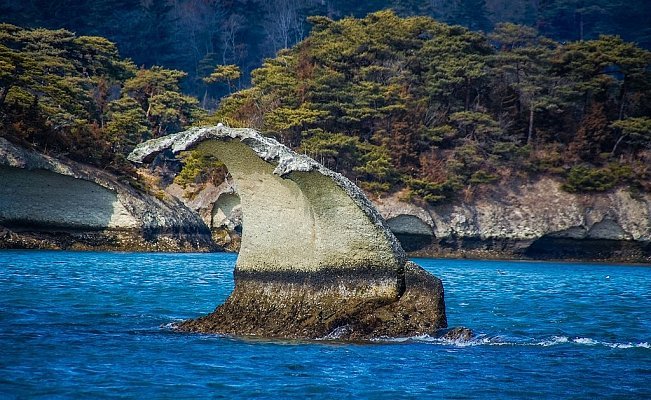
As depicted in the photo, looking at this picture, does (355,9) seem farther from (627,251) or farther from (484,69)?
(627,251)

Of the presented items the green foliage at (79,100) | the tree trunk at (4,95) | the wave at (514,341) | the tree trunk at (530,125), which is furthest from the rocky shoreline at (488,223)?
the wave at (514,341)

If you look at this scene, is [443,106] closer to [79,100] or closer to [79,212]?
[79,100]

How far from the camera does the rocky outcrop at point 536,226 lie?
55969 millimetres

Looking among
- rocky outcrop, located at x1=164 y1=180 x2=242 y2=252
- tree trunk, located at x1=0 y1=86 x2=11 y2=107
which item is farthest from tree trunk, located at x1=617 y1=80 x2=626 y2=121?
tree trunk, located at x1=0 y1=86 x2=11 y2=107

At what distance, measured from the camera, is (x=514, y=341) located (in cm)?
1656

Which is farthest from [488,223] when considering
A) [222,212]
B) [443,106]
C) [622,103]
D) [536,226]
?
[222,212]

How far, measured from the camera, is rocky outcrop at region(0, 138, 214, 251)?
1825 inches

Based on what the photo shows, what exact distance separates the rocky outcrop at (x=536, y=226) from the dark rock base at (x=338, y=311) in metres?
39.0

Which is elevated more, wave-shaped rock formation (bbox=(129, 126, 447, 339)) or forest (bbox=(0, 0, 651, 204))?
forest (bbox=(0, 0, 651, 204))

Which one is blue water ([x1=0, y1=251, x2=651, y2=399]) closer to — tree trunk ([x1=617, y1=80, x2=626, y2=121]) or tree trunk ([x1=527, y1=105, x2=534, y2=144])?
tree trunk ([x1=527, y1=105, x2=534, y2=144])

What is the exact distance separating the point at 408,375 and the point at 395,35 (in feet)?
175

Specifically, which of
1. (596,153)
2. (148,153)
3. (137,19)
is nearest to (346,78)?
(596,153)

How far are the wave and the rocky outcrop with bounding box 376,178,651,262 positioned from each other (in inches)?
1526

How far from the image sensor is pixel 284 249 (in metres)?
17.0
